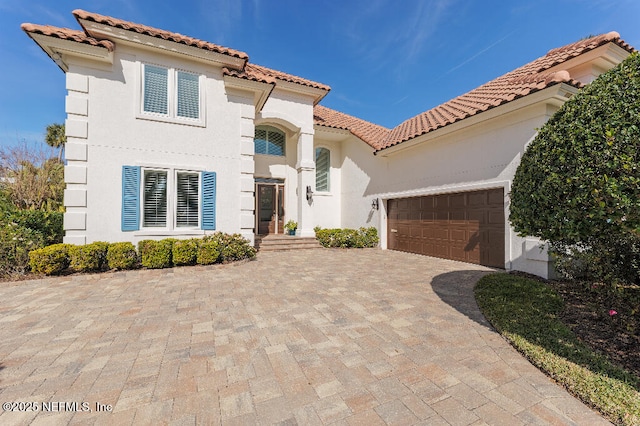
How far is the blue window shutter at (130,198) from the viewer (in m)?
7.82

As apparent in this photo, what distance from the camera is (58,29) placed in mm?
7273

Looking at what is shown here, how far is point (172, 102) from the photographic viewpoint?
8.52m

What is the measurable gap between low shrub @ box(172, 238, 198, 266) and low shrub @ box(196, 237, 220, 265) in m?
0.14

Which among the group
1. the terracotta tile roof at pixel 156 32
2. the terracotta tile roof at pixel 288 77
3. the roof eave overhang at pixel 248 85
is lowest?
the roof eave overhang at pixel 248 85

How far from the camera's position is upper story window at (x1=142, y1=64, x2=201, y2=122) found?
27.2 ft

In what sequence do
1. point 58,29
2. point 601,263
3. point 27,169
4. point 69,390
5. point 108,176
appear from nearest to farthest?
point 69,390
point 601,263
point 58,29
point 108,176
point 27,169

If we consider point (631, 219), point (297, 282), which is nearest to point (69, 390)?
point (297, 282)

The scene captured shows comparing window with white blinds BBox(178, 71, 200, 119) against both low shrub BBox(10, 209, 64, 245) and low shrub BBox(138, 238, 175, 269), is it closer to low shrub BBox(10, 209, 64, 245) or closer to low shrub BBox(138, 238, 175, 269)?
low shrub BBox(138, 238, 175, 269)

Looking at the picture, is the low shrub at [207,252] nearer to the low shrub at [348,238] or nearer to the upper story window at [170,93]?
the upper story window at [170,93]

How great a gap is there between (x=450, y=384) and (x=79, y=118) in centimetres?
1065

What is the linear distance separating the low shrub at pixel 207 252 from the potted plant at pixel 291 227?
221 inches

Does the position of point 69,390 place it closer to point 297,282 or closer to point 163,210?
point 297,282

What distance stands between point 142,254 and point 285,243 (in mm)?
5591

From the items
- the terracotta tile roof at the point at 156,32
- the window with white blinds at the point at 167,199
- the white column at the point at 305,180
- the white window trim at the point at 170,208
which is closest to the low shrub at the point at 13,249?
the window with white blinds at the point at 167,199
